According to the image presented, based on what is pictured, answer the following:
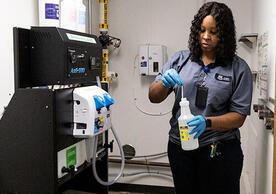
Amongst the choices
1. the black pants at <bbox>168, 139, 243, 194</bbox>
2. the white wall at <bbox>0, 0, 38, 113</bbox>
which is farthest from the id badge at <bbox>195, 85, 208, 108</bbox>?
the white wall at <bbox>0, 0, 38, 113</bbox>

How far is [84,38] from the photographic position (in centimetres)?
150

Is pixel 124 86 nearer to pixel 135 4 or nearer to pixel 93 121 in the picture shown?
pixel 135 4

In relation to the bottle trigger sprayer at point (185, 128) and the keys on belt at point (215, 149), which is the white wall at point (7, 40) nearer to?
the bottle trigger sprayer at point (185, 128)

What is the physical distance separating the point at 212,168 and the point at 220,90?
15.2 inches

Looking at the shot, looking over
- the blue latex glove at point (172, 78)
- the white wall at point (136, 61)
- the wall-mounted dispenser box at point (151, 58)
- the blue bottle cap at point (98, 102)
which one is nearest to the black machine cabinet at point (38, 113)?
the blue bottle cap at point (98, 102)

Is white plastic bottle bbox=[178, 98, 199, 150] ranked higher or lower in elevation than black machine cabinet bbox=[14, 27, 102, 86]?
lower

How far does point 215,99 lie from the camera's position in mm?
1562

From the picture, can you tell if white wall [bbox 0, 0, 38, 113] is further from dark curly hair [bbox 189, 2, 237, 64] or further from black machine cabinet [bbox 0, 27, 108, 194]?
dark curly hair [bbox 189, 2, 237, 64]

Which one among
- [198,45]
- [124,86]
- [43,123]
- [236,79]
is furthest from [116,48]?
[43,123]

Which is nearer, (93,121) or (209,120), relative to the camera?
(93,121)

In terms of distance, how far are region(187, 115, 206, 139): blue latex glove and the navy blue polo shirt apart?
0.39 ft

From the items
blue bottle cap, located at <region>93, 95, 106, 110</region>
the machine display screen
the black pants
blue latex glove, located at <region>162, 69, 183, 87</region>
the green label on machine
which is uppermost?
the machine display screen

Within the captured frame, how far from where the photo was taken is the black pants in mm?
1574

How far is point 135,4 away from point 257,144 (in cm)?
164
